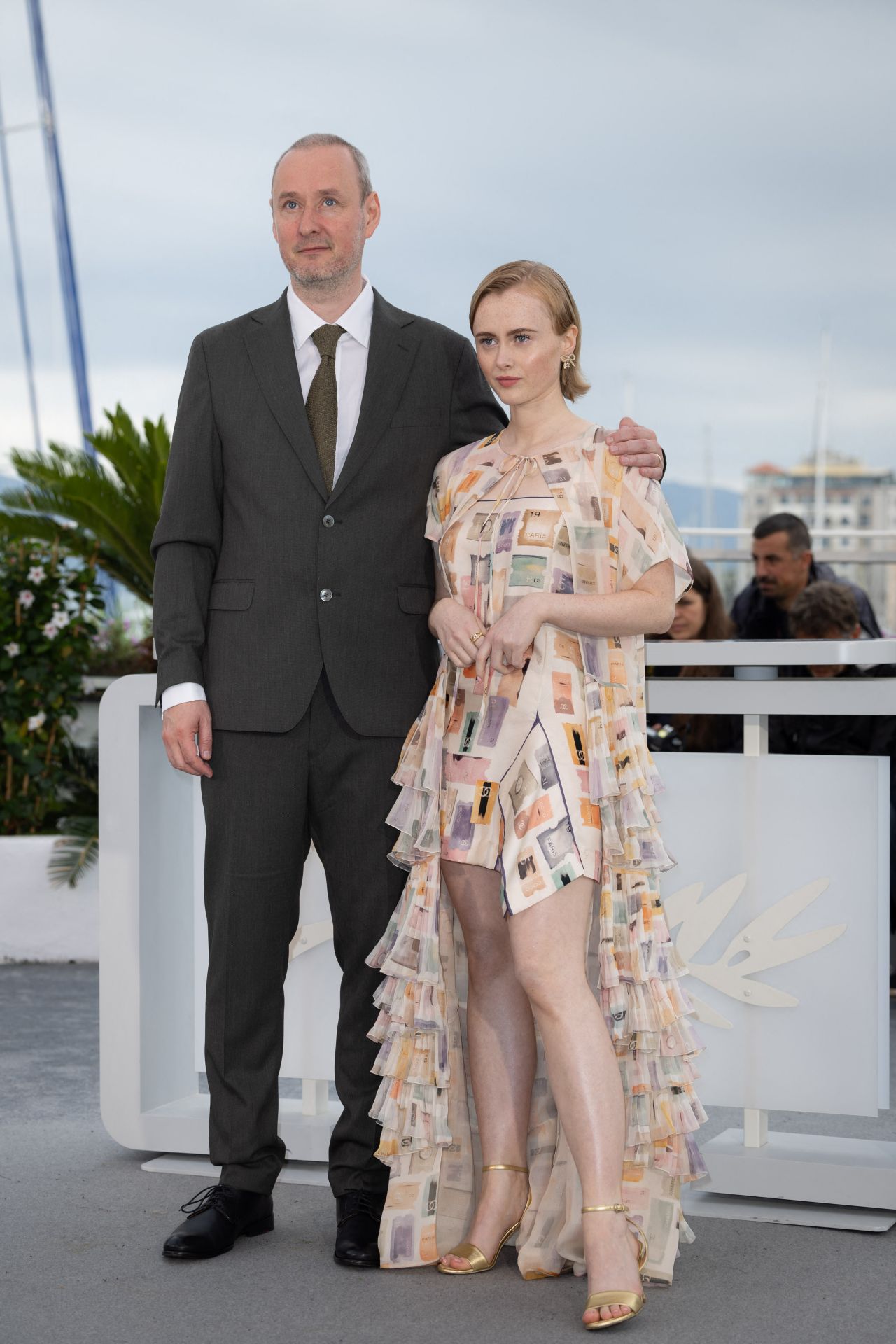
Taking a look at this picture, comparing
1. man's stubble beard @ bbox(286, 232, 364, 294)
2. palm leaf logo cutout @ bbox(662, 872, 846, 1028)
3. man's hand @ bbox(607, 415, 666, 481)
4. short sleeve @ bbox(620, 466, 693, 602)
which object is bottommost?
palm leaf logo cutout @ bbox(662, 872, 846, 1028)

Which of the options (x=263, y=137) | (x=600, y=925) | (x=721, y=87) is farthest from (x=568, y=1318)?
(x=721, y=87)

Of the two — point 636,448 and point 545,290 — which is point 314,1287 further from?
point 545,290

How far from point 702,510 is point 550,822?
21.8 meters

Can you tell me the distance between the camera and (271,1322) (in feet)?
7.63

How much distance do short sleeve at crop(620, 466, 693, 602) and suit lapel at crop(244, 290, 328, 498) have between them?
0.55 meters

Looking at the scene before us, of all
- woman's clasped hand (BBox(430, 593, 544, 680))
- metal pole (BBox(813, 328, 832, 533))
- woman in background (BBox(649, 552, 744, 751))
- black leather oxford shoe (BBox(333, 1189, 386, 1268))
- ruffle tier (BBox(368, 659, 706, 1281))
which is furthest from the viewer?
metal pole (BBox(813, 328, 832, 533))

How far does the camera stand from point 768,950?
2.95 metres

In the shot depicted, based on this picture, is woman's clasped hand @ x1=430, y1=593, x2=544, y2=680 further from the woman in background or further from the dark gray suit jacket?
the woman in background

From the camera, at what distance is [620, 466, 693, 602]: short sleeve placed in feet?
8.08

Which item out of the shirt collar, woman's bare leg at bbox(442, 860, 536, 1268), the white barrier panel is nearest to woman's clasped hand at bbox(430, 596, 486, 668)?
woman's bare leg at bbox(442, 860, 536, 1268)

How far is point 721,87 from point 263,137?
6.19 metres

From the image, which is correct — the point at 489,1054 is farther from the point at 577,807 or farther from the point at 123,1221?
the point at 123,1221

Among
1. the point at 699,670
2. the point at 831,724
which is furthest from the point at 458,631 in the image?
the point at 831,724

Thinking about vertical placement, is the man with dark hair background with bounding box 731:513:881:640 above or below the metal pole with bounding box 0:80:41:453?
below
